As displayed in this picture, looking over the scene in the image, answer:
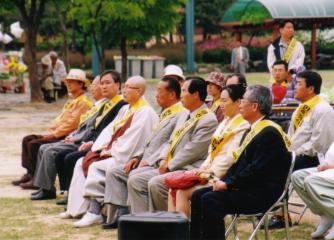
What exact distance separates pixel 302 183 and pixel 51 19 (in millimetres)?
46923

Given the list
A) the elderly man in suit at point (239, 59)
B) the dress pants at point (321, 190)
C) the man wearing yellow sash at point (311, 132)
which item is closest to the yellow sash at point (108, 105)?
the man wearing yellow sash at point (311, 132)

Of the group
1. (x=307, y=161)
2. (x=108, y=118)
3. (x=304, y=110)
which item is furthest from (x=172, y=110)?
(x=108, y=118)

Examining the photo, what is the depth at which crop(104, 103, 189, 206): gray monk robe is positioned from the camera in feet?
32.0

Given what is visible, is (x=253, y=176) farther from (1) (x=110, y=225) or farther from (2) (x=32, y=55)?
(2) (x=32, y=55)

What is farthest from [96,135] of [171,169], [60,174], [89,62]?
[89,62]

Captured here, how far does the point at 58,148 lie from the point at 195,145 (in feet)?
10.2

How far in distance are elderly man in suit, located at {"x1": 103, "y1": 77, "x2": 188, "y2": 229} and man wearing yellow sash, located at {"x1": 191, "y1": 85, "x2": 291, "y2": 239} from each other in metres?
1.77

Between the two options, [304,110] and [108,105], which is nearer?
[304,110]

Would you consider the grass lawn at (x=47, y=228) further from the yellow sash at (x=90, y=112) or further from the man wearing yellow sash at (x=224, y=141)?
the yellow sash at (x=90, y=112)

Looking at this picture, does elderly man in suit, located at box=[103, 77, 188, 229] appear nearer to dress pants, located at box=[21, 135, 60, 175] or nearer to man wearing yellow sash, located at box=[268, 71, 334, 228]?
man wearing yellow sash, located at box=[268, 71, 334, 228]

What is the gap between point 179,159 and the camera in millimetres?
9156

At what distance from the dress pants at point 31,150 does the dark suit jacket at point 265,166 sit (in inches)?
201

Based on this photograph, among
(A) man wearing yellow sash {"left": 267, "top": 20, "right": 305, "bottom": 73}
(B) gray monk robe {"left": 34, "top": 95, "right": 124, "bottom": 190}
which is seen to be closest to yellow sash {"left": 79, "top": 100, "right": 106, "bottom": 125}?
(B) gray monk robe {"left": 34, "top": 95, "right": 124, "bottom": 190}

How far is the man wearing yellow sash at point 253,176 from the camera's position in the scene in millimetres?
7762
